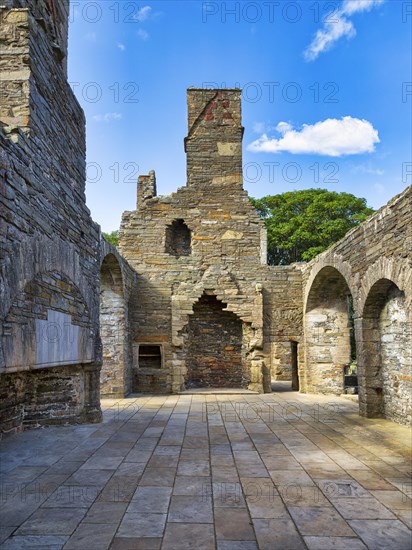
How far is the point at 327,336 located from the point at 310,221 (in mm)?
11982

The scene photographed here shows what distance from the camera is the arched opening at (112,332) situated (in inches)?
448

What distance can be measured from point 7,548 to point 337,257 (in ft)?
27.5

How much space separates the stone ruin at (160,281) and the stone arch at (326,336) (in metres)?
0.04

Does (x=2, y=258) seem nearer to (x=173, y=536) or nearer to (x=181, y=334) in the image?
(x=173, y=536)

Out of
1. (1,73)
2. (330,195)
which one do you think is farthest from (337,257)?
(330,195)

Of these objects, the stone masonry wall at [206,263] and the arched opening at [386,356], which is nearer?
the arched opening at [386,356]

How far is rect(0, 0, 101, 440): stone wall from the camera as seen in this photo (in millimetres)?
4375

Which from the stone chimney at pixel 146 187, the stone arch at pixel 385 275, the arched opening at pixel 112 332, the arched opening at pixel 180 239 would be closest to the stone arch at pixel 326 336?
the stone arch at pixel 385 275

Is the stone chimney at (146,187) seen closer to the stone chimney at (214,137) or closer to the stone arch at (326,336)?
the stone chimney at (214,137)

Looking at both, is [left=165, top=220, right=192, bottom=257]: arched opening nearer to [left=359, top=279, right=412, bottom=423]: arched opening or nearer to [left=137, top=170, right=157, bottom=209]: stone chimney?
[left=137, top=170, right=157, bottom=209]: stone chimney

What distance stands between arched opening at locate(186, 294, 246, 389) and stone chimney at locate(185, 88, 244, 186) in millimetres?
3940

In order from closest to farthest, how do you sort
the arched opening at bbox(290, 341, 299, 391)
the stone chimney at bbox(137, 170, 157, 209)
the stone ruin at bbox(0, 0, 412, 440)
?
1. the stone ruin at bbox(0, 0, 412, 440)
2. the arched opening at bbox(290, 341, 299, 391)
3. the stone chimney at bbox(137, 170, 157, 209)

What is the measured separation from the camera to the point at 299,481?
427 cm

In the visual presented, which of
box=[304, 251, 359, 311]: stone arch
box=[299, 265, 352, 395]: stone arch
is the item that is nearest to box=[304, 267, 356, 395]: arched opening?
box=[299, 265, 352, 395]: stone arch
